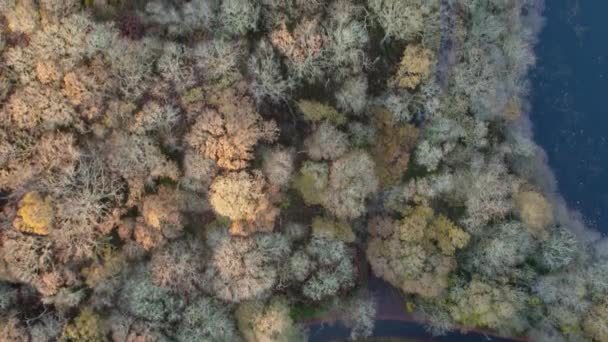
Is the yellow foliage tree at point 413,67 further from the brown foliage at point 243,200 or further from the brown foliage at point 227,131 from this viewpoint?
the brown foliage at point 243,200

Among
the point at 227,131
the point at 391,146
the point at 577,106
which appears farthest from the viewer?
the point at 577,106

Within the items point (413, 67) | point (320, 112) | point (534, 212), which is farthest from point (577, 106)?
point (320, 112)

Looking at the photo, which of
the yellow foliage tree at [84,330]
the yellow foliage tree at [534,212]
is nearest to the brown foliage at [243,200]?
the yellow foliage tree at [84,330]

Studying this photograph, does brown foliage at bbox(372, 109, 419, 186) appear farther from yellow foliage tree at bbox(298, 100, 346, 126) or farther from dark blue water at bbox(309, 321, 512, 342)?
dark blue water at bbox(309, 321, 512, 342)

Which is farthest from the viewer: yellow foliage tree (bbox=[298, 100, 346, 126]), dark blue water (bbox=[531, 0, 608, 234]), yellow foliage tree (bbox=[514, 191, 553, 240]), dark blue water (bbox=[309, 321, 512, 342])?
dark blue water (bbox=[531, 0, 608, 234])

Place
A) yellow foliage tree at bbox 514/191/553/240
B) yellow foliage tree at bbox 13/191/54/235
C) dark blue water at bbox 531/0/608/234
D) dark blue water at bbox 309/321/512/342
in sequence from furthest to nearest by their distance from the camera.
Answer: dark blue water at bbox 531/0/608/234 → dark blue water at bbox 309/321/512/342 → yellow foliage tree at bbox 514/191/553/240 → yellow foliage tree at bbox 13/191/54/235

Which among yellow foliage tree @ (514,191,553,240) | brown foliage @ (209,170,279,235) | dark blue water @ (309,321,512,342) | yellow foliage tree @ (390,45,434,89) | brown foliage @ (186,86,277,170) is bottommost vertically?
dark blue water @ (309,321,512,342)

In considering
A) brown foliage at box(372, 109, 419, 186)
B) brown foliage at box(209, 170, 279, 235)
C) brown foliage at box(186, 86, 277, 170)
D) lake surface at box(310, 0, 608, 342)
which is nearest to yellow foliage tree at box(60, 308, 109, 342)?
brown foliage at box(209, 170, 279, 235)

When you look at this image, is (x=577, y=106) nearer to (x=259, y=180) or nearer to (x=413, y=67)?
(x=413, y=67)
